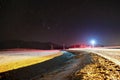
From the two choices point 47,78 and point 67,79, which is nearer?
point 67,79

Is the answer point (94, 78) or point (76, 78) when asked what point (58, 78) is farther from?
point (94, 78)

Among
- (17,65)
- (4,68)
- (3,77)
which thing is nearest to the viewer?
(3,77)

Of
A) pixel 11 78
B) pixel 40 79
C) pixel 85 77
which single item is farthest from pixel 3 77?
pixel 85 77

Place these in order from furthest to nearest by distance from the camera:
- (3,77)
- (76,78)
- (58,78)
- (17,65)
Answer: (17,65) → (3,77) → (58,78) → (76,78)

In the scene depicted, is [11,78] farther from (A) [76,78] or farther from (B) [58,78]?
(A) [76,78]

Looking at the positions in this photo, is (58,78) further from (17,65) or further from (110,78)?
(17,65)

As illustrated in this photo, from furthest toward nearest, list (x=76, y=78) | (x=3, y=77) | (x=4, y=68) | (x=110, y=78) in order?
(x=4, y=68) < (x=3, y=77) < (x=76, y=78) < (x=110, y=78)

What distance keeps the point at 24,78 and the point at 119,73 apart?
840cm

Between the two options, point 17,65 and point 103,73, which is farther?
point 17,65

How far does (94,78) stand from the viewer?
13.5m

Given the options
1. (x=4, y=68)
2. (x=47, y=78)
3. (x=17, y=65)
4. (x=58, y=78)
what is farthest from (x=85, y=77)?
(x=17, y=65)

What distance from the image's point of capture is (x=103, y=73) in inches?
588

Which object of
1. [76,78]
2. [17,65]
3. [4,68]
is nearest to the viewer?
[76,78]

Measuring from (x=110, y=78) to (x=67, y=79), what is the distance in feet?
9.53
